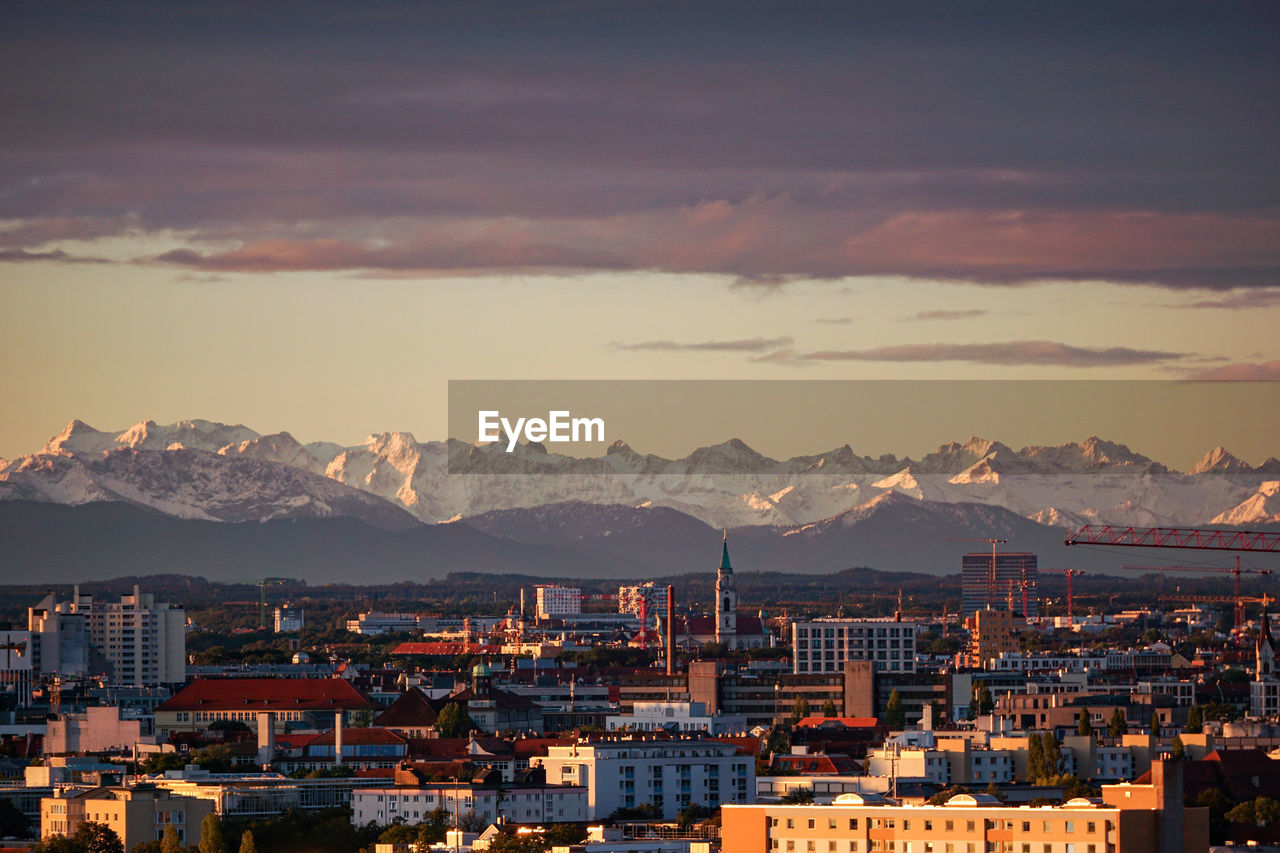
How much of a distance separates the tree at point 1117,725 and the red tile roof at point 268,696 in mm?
35177

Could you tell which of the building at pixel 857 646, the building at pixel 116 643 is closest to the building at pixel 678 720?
the building at pixel 857 646

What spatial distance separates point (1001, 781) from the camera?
8769 centimetres

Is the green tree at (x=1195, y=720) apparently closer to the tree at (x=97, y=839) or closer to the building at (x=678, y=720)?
the building at (x=678, y=720)

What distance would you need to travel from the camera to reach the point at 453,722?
113500 mm

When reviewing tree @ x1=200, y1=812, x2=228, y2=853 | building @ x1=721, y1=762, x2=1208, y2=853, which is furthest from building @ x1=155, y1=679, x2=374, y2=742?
building @ x1=721, y1=762, x2=1208, y2=853

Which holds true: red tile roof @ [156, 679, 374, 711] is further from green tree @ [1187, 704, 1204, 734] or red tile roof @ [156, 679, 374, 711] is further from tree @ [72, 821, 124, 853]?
tree @ [72, 821, 124, 853]

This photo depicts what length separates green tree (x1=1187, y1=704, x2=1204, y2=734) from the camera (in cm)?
10862

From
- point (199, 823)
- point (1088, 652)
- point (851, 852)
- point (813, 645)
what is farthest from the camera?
point (1088, 652)

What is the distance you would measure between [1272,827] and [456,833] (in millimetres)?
17974

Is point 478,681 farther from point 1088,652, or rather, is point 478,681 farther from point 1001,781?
point 1088,652

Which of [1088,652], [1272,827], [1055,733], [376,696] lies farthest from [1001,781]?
[1088,652]

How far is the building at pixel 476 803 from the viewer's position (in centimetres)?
7762

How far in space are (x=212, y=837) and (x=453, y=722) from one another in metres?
41.5

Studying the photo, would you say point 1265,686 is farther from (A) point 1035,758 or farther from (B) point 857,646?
(A) point 1035,758
